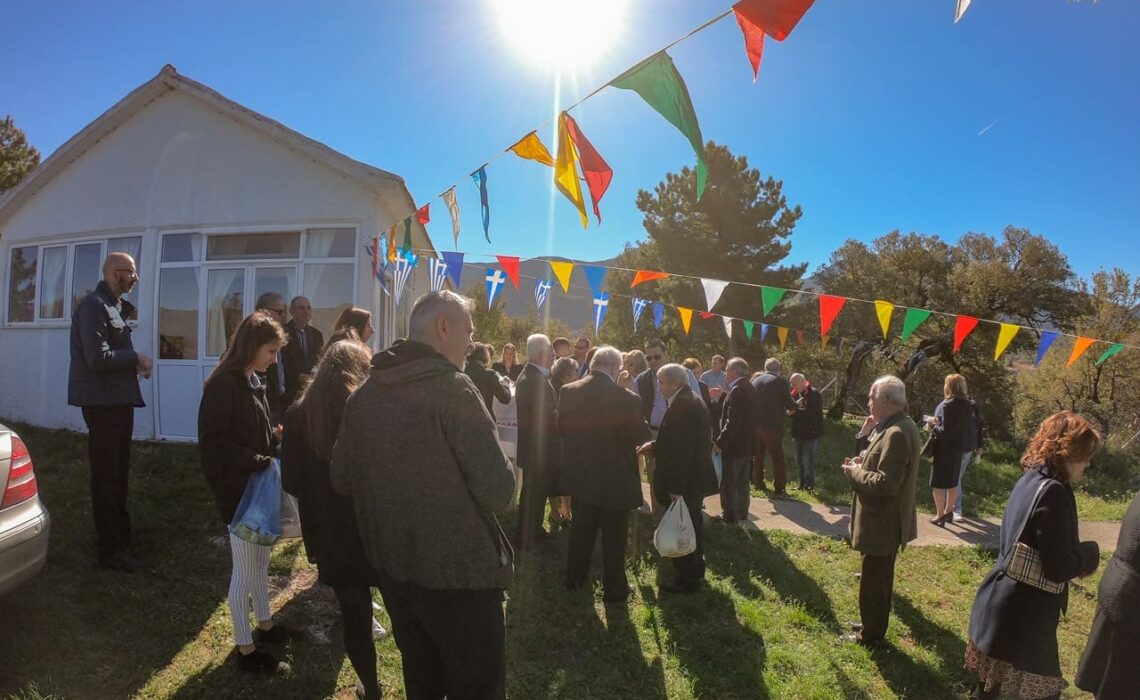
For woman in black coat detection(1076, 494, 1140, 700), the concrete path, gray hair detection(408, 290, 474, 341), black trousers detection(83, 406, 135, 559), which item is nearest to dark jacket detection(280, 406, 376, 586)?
gray hair detection(408, 290, 474, 341)

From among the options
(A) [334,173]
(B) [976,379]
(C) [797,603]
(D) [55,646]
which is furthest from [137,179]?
(B) [976,379]

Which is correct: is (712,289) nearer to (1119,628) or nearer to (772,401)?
(772,401)

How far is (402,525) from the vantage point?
1.85 meters

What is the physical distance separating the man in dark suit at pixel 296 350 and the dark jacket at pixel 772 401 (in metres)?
5.75

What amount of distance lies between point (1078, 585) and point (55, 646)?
27.7ft

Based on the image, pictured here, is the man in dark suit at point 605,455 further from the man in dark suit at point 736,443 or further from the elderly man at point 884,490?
the man in dark suit at point 736,443

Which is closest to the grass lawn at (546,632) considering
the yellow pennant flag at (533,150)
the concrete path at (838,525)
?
the concrete path at (838,525)

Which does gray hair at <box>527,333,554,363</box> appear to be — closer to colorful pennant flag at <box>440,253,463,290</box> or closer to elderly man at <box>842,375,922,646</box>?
elderly man at <box>842,375,922,646</box>

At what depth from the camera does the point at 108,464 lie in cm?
387

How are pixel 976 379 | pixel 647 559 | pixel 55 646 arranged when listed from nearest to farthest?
pixel 55 646
pixel 647 559
pixel 976 379

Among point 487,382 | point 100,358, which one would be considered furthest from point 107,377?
point 487,382

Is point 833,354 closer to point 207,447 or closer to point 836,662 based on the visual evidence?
point 836,662

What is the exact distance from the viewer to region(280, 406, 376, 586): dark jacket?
2434mm

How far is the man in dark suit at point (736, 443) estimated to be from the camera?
20.5 feet
